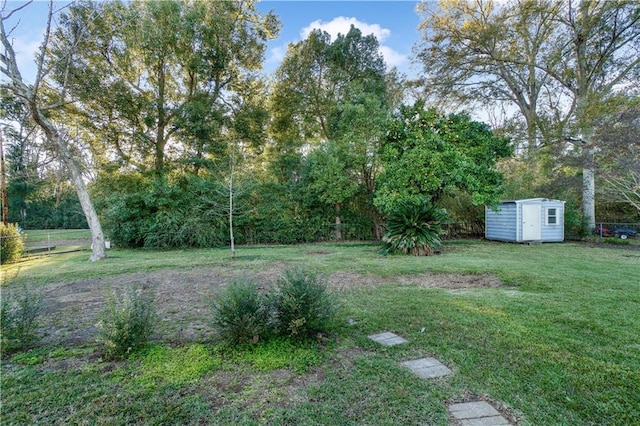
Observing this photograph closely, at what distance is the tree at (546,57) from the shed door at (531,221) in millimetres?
1987

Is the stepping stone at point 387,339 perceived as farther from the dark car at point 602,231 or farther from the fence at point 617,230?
the dark car at point 602,231

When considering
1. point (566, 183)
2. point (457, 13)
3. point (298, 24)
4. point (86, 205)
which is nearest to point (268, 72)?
point (298, 24)

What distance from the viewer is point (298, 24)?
12.0 metres

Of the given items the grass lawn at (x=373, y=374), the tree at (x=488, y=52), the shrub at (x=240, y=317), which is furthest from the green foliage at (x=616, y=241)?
the shrub at (x=240, y=317)

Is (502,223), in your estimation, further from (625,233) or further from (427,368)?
(427,368)

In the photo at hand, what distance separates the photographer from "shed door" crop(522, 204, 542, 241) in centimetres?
1043

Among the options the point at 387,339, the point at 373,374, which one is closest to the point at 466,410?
the point at 373,374

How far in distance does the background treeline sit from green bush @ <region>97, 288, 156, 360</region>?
6.13m

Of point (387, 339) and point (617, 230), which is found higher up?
point (617, 230)

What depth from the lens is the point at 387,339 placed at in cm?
274

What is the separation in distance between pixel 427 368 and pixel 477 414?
1.78 ft

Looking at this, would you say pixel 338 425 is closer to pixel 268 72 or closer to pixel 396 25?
pixel 396 25

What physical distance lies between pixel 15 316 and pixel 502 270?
6.74 m

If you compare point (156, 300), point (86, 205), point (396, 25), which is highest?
point (396, 25)
